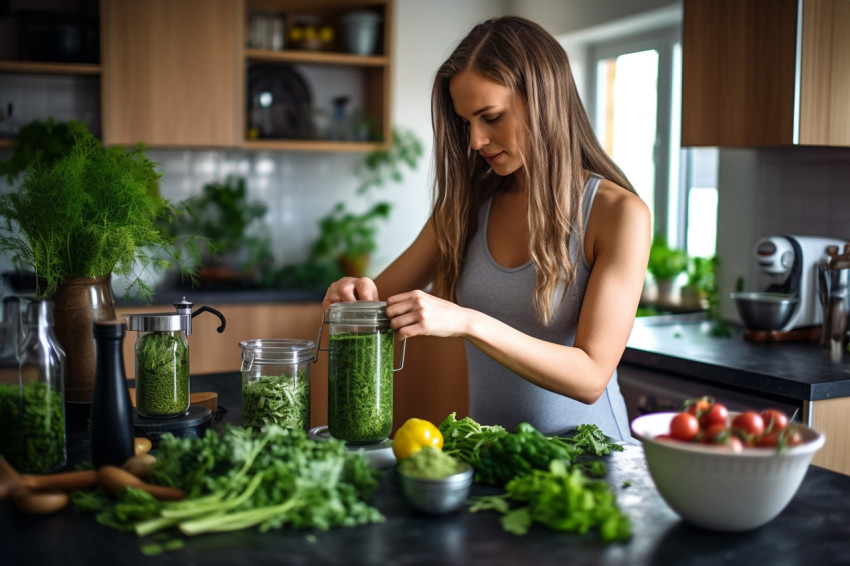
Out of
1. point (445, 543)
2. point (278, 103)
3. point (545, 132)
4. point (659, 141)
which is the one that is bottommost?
point (445, 543)

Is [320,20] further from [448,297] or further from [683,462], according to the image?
[683,462]

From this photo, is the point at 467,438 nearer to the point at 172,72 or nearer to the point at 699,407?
the point at 699,407

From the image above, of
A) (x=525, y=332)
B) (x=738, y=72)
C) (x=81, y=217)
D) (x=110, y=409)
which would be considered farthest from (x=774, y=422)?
(x=738, y=72)

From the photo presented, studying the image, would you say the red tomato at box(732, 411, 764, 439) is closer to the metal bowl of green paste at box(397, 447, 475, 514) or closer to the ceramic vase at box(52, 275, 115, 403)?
the metal bowl of green paste at box(397, 447, 475, 514)

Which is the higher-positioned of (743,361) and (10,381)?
(10,381)

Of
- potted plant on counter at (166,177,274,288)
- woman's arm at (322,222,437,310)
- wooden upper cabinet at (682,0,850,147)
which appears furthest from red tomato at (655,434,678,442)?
potted plant on counter at (166,177,274,288)

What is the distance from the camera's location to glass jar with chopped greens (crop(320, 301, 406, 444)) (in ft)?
4.55

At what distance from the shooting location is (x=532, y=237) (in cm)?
177

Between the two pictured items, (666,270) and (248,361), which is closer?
(248,361)

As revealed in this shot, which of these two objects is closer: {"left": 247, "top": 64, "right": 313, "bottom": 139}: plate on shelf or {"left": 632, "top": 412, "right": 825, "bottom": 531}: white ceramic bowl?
{"left": 632, "top": 412, "right": 825, "bottom": 531}: white ceramic bowl

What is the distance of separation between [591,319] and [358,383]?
0.52m

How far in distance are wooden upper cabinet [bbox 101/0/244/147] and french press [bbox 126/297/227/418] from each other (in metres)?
2.58

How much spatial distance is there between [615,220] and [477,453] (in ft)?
2.06

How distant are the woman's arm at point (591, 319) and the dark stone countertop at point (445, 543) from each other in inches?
13.9
